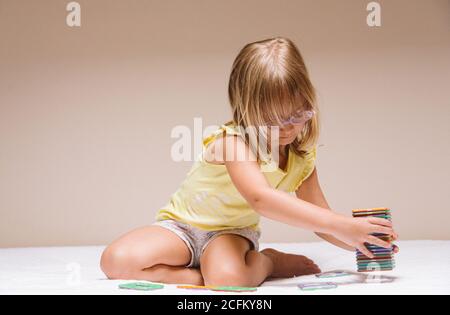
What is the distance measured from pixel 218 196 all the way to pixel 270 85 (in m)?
0.27

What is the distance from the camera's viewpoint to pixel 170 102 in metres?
2.18

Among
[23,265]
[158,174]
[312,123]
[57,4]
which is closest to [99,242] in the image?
[158,174]

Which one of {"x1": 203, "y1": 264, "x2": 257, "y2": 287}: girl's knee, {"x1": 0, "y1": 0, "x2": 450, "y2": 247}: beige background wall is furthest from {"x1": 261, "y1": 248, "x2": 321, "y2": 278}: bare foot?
{"x1": 0, "y1": 0, "x2": 450, "y2": 247}: beige background wall

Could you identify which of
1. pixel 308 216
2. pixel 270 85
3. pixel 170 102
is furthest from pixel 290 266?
pixel 170 102

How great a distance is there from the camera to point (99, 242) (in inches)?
87.1

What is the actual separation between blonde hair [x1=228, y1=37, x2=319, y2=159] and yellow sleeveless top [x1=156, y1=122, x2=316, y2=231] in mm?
83

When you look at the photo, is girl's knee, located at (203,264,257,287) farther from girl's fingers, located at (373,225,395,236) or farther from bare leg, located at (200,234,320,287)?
girl's fingers, located at (373,225,395,236)

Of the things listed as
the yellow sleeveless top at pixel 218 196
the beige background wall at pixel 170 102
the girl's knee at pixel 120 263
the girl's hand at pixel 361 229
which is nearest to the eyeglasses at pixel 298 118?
the yellow sleeveless top at pixel 218 196

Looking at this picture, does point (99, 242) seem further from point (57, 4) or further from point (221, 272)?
point (221, 272)

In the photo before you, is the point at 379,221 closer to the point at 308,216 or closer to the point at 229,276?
the point at 308,216

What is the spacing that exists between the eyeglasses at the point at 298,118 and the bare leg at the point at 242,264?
0.25 m

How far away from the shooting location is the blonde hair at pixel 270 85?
3.72ft

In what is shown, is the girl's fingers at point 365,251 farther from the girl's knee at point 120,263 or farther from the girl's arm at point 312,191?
the girl's knee at point 120,263
